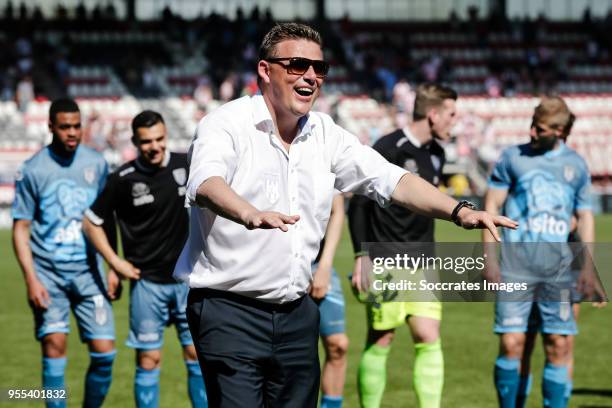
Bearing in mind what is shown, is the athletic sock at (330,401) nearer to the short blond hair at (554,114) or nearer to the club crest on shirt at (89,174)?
the club crest on shirt at (89,174)

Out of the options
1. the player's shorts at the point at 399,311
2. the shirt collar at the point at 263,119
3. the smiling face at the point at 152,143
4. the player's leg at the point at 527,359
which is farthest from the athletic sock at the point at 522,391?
the shirt collar at the point at 263,119

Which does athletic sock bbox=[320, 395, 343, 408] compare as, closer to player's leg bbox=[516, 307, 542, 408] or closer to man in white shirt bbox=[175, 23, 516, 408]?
player's leg bbox=[516, 307, 542, 408]

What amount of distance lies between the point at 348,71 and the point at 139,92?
7.96 m

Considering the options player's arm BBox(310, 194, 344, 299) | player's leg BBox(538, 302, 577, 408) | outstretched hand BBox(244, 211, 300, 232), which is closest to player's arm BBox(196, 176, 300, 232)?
outstretched hand BBox(244, 211, 300, 232)

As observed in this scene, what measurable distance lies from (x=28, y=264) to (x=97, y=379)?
88cm

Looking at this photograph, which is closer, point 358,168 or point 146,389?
point 358,168

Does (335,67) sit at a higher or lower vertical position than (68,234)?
higher

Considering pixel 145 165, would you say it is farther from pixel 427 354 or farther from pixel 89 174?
pixel 427 354

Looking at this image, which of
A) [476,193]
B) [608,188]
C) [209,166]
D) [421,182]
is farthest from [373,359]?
[608,188]

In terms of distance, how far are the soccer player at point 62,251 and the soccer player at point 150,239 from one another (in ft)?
0.87

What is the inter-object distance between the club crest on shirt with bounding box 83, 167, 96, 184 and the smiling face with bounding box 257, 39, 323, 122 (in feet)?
10.5

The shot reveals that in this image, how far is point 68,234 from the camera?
279 inches

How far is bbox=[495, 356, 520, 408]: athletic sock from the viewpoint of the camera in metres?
6.87

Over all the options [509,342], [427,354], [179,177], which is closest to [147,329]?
[179,177]
